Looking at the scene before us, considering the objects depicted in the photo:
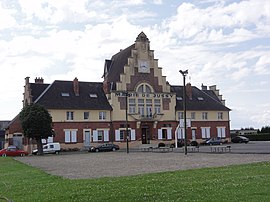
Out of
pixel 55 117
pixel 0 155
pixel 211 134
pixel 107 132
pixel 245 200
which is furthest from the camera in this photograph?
pixel 211 134

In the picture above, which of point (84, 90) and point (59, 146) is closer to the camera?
point (59, 146)

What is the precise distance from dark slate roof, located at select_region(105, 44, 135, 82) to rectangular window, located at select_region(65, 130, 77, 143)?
41.5ft

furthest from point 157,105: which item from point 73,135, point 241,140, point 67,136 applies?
point 67,136

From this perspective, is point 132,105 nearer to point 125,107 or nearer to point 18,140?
point 125,107

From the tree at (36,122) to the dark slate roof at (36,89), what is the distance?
10.8 meters

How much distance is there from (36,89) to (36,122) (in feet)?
46.7

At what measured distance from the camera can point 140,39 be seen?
2808 inches

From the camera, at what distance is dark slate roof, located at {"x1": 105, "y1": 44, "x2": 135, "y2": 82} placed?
7219 centimetres

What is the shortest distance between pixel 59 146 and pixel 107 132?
1121 centimetres

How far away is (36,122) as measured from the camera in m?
52.9

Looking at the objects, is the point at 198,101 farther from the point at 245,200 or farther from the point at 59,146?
the point at 245,200

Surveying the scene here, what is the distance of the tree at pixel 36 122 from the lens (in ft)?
173

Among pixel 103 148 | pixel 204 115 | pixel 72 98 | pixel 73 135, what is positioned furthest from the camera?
pixel 204 115

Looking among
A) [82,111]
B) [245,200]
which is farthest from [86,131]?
[245,200]
